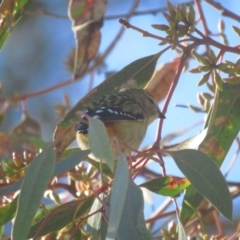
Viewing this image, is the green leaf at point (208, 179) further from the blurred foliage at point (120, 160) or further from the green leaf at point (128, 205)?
the green leaf at point (128, 205)

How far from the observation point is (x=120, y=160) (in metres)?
1.35

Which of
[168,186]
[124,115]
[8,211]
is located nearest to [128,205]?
[168,186]

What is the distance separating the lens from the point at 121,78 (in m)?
2.01

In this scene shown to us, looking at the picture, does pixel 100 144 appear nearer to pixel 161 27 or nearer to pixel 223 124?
pixel 161 27

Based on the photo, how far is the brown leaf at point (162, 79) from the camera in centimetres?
240

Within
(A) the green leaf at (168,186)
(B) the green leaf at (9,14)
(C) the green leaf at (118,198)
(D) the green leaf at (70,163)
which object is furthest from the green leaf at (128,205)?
(B) the green leaf at (9,14)

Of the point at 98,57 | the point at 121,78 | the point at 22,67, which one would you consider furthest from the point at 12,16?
the point at 22,67

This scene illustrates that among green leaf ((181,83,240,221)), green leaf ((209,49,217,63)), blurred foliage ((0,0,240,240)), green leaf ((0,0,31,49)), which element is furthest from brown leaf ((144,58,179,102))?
green leaf ((209,49,217,63))

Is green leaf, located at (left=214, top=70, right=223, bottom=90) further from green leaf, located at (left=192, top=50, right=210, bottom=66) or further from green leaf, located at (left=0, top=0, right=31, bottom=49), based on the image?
green leaf, located at (left=0, top=0, right=31, bottom=49)

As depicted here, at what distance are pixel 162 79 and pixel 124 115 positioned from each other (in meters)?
0.37

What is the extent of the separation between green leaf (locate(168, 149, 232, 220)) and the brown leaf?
87cm

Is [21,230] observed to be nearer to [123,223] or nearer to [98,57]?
[123,223]

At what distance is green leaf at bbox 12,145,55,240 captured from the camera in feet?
4.44

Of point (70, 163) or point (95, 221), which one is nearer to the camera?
point (70, 163)
